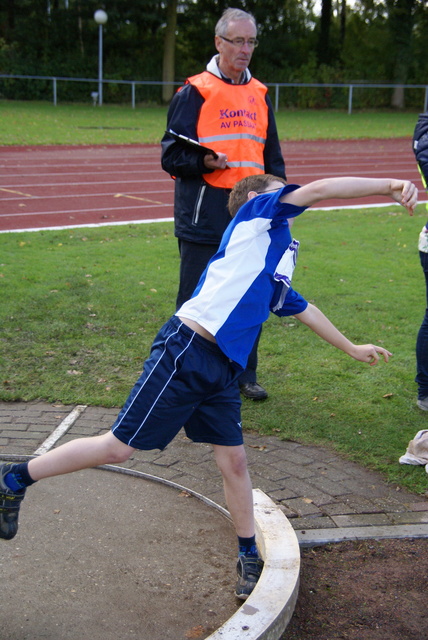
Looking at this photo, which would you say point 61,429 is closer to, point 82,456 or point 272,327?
point 82,456

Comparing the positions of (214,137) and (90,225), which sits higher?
(214,137)

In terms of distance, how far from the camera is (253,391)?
5141mm

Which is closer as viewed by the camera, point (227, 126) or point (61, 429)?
point (61, 429)

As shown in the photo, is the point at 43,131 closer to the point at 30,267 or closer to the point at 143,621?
the point at 30,267

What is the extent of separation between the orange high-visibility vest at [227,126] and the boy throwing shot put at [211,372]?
A: 5.84ft

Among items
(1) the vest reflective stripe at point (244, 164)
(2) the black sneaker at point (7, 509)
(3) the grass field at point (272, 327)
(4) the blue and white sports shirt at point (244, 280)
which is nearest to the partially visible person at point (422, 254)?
(3) the grass field at point (272, 327)

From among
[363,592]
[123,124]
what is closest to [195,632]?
[363,592]

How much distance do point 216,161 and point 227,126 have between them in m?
0.33

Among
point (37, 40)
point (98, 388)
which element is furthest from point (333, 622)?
point (37, 40)

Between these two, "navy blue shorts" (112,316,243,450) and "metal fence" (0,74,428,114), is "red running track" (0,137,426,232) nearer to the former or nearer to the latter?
"navy blue shorts" (112,316,243,450)

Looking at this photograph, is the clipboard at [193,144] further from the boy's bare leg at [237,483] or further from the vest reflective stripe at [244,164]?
the boy's bare leg at [237,483]

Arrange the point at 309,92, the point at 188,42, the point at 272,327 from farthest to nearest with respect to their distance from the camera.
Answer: the point at 188,42 < the point at 309,92 < the point at 272,327

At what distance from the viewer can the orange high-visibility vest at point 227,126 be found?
478 centimetres

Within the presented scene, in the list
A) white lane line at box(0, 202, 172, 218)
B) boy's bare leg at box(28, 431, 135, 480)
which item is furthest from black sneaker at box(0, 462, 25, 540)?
white lane line at box(0, 202, 172, 218)
